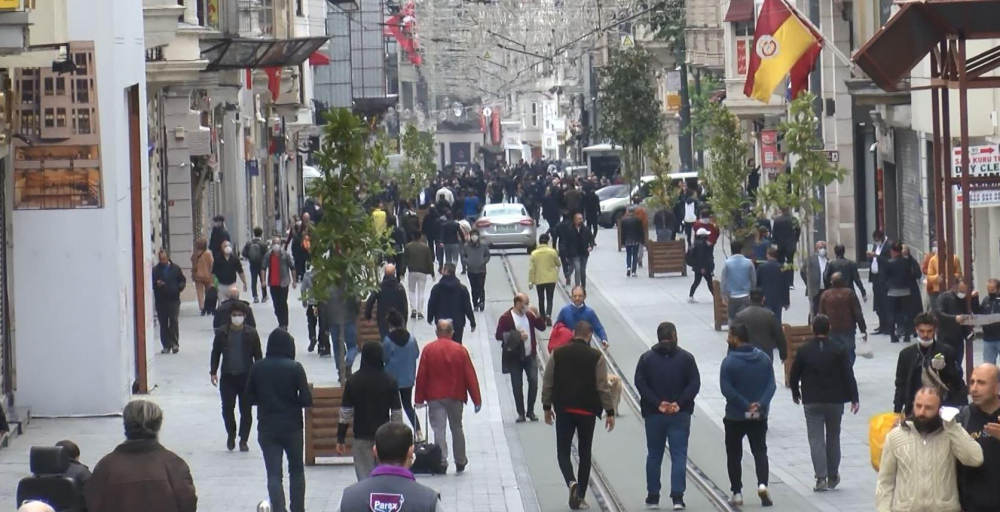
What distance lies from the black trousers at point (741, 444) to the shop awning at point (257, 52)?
66.4 ft

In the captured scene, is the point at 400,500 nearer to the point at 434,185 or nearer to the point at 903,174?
the point at 903,174

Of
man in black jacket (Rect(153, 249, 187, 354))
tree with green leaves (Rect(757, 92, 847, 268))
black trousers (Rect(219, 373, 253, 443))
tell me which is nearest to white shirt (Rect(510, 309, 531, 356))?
black trousers (Rect(219, 373, 253, 443))

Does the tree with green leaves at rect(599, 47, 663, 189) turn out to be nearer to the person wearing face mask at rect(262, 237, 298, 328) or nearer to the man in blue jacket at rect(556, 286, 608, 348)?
the person wearing face mask at rect(262, 237, 298, 328)

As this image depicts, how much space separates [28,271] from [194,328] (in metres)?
10.5

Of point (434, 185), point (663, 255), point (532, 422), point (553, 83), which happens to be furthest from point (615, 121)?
point (553, 83)

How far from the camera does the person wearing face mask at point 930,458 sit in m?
9.25

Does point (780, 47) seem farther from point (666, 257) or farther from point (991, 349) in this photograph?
point (666, 257)

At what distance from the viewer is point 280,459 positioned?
14219 millimetres

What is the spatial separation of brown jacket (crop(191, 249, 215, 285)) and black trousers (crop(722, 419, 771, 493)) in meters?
18.1

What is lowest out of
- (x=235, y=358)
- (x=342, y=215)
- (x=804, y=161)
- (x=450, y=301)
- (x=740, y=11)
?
(x=235, y=358)

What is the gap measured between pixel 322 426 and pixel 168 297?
9.61 metres

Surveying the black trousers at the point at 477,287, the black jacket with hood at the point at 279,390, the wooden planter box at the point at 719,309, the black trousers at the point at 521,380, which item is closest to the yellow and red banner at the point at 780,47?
the wooden planter box at the point at 719,309

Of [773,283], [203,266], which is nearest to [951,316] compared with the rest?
[773,283]

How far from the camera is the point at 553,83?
14588 centimetres
